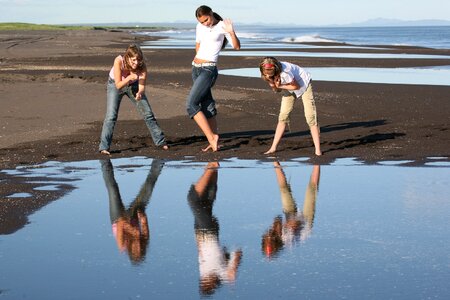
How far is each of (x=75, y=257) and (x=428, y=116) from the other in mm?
9982

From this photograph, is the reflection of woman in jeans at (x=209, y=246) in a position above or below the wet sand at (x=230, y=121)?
above

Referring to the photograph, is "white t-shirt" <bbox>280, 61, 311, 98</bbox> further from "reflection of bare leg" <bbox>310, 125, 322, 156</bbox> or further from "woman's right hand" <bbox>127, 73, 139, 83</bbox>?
"woman's right hand" <bbox>127, 73, 139, 83</bbox>

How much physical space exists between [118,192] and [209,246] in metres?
2.29

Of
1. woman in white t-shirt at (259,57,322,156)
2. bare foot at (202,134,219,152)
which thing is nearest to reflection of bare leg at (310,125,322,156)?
woman in white t-shirt at (259,57,322,156)

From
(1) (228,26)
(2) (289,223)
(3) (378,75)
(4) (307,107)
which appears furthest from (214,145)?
(3) (378,75)

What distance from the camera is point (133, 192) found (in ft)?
27.6

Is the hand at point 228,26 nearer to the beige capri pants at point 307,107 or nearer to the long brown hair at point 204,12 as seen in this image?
the long brown hair at point 204,12

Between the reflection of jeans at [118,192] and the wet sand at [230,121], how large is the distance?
29.9 inches

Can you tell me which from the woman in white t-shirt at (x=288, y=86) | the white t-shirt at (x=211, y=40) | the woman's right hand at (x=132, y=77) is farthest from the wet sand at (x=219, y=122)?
the white t-shirt at (x=211, y=40)

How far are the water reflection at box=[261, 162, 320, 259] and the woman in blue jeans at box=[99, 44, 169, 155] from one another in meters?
2.97

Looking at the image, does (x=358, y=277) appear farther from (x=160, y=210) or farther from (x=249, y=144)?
(x=249, y=144)

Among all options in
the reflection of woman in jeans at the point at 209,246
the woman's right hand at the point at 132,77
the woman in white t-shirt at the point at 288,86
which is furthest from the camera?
the woman's right hand at the point at 132,77

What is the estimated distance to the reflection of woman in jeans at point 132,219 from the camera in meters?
6.23

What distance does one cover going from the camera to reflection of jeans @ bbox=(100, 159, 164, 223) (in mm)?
7477
